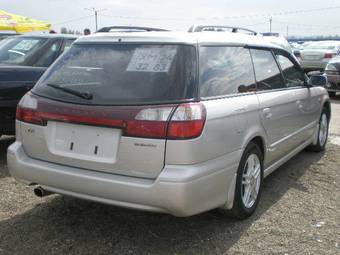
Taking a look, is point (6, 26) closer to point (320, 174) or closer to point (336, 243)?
point (320, 174)

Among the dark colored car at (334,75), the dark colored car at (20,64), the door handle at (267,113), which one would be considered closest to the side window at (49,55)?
the dark colored car at (20,64)

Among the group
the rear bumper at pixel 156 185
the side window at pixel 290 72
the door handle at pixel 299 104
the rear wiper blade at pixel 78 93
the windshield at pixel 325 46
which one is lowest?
the windshield at pixel 325 46

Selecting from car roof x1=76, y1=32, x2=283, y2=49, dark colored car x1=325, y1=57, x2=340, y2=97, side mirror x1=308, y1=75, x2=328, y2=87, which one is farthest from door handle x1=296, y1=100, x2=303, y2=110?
dark colored car x1=325, y1=57, x2=340, y2=97

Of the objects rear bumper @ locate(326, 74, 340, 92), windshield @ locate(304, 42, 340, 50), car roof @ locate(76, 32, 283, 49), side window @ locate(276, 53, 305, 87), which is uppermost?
car roof @ locate(76, 32, 283, 49)

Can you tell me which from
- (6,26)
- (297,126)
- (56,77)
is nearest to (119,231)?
(56,77)

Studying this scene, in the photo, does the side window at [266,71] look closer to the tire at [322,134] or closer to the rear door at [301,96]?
the rear door at [301,96]

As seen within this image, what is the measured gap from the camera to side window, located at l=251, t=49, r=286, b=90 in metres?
4.49

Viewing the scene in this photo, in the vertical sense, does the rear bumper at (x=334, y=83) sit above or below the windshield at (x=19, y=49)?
below

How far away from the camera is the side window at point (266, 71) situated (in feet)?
14.7

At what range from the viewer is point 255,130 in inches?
160

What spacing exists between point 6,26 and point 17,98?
1703cm

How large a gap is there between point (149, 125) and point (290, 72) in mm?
2688

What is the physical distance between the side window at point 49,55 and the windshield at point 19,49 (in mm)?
141

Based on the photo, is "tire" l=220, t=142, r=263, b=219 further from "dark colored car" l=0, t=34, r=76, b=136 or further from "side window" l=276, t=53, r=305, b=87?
"dark colored car" l=0, t=34, r=76, b=136
